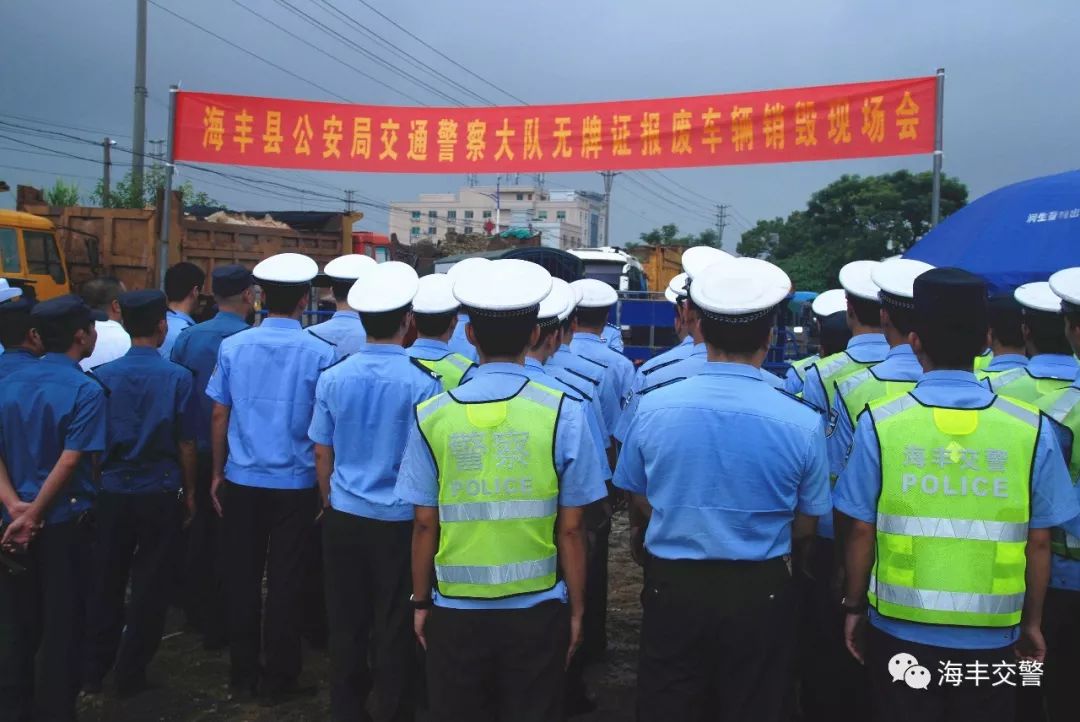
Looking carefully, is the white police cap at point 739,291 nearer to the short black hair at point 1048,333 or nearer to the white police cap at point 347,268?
the short black hair at point 1048,333

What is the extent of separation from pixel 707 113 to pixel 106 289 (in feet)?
21.9

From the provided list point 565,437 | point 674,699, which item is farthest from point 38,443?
point 674,699

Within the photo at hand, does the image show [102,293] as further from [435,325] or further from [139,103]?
[139,103]

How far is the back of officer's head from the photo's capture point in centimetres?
256

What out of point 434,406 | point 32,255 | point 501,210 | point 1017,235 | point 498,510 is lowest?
point 498,510

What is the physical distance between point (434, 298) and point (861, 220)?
97.3 feet

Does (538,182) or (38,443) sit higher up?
(538,182)

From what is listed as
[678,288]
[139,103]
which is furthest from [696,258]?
[139,103]

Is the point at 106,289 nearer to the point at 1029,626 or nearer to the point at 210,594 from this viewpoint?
the point at 210,594

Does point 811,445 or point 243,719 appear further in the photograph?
point 243,719

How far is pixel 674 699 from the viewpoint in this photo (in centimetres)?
257

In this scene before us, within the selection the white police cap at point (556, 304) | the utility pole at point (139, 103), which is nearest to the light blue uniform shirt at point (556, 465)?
the white police cap at point (556, 304)

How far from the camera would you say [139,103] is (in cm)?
2488

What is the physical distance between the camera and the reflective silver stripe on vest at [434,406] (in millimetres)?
2719
